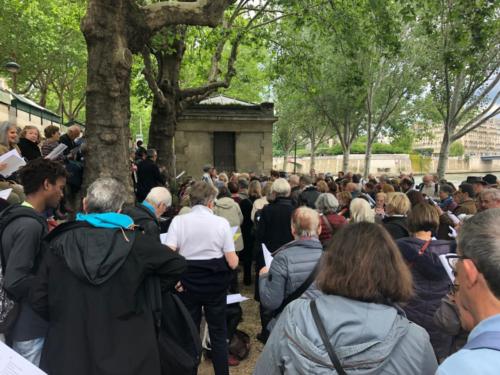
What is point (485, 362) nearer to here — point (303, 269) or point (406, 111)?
point (303, 269)

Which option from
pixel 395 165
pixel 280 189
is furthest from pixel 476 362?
pixel 395 165

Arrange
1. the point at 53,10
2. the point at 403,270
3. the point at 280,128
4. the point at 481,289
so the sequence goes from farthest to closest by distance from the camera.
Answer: the point at 280,128, the point at 53,10, the point at 403,270, the point at 481,289

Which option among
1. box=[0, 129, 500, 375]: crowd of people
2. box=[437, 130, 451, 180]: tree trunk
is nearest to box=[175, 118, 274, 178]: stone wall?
box=[437, 130, 451, 180]: tree trunk

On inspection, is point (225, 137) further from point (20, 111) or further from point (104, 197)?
point (104, 197)

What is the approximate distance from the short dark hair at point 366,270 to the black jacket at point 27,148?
530 cm

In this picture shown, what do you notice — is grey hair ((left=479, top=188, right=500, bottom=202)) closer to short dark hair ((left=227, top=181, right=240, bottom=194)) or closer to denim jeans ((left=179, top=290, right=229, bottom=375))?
denim jeans ((left=179, top=290, right=229, bottom=375))

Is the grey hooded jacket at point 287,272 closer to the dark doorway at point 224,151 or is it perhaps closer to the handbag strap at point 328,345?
the handbag strap at point 328,345

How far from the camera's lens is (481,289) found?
4.04 feet

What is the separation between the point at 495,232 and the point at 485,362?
0.48 meters

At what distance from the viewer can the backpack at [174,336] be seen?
2.38m

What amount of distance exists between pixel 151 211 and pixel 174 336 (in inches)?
53.2

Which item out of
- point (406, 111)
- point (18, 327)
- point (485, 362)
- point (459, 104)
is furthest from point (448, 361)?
point (406, 111)

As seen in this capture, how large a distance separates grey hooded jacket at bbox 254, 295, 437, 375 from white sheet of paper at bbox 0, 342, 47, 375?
1.14m

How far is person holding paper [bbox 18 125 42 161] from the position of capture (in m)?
5.50
